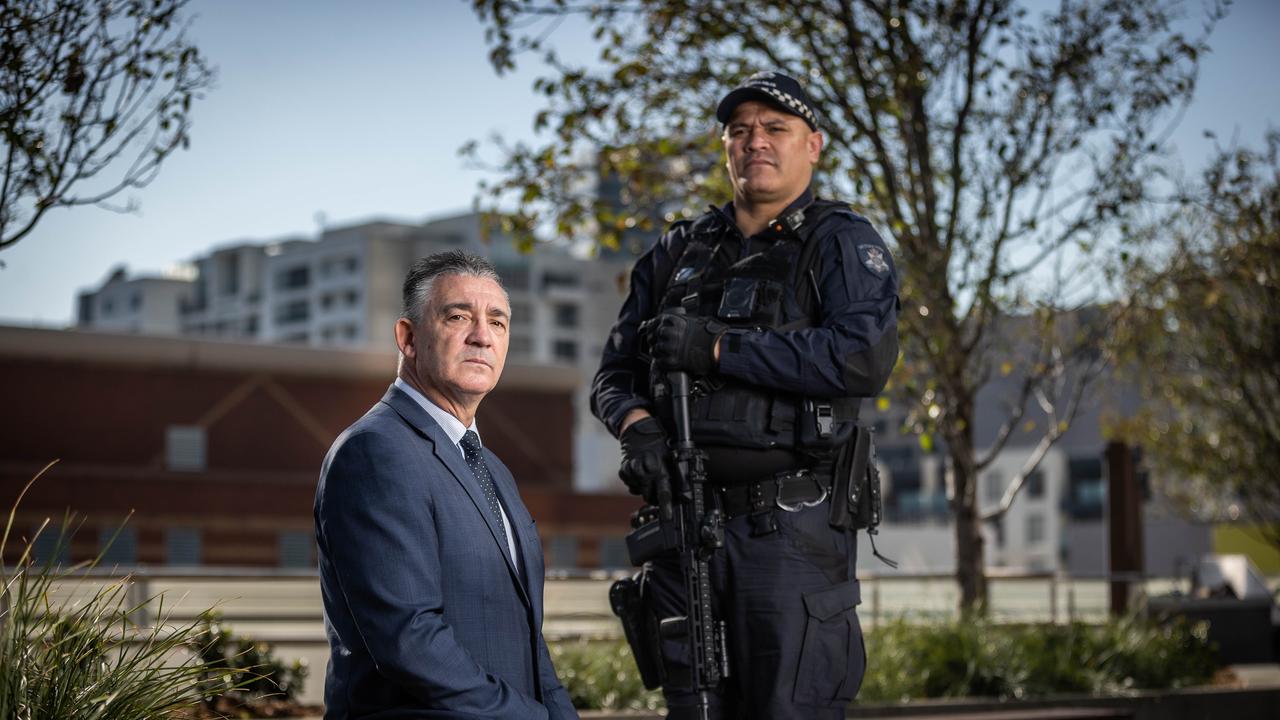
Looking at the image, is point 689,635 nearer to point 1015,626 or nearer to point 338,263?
point 1015,626

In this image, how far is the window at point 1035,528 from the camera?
86.6 meters

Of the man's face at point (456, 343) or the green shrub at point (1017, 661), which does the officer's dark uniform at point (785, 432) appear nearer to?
the man's face at point (456, 343)

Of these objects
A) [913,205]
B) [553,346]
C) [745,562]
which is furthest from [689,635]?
[553,346]

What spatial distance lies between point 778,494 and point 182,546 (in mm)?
38215

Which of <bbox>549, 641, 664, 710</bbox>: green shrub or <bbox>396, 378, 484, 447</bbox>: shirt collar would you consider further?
<bbox>549, 641, 664, 710</bbox>: green shrub

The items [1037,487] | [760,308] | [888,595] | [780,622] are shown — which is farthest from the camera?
[1037,487]

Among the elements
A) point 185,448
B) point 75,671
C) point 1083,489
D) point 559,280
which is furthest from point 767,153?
point 559,280

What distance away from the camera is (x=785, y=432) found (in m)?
4.20

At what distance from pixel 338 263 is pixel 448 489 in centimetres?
12370

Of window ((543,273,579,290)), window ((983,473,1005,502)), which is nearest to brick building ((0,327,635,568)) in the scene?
window ((983,473,1005,502))

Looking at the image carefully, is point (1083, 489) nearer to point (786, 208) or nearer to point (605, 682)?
point (605, 682)

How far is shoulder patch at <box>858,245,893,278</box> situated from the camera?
4.29 metres

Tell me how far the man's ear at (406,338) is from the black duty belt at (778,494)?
1.25 meters

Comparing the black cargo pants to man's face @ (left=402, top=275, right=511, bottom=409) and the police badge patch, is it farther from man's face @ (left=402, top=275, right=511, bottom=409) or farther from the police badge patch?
man's face @ (left=402, top=275, right=511, bottom=409)
